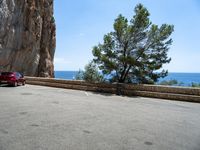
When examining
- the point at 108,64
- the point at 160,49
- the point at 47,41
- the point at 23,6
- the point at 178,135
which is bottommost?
the point at 178,135

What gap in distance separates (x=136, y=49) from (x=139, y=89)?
4839mm

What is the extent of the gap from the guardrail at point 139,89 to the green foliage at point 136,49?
2.61 metres

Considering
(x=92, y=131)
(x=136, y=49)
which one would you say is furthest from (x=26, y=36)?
(x=92, y=131)

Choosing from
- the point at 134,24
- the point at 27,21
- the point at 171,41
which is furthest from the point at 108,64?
the point at 27,21

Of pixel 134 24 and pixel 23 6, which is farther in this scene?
pixel 23 6

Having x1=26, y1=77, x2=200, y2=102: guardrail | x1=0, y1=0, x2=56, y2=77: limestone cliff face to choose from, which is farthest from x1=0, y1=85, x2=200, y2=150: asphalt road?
x1=0, y1=0, x2=56, y2=77: limestone cliff face

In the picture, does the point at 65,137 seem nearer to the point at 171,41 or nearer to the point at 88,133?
the point at 88,133

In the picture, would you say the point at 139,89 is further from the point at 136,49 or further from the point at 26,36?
the point at 26,36

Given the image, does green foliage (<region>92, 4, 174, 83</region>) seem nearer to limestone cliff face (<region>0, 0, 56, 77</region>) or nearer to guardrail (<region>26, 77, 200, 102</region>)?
guardrail (<region>26, 77, 200, 102</region>)

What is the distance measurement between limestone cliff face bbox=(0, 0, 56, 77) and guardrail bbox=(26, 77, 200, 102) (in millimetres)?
19838

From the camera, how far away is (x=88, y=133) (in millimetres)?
5816

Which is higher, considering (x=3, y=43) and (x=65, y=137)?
(x=3, y=43)

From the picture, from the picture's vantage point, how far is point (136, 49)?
1938cm

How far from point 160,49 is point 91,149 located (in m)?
15.9
